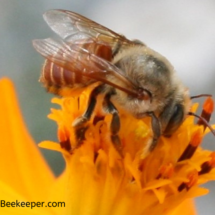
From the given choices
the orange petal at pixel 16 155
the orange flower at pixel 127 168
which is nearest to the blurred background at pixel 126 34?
the orange petal at pixel 16 155

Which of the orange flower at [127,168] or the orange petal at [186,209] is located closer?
the orange flower at [127,168]

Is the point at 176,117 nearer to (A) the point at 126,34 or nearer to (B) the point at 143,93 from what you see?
(B) the point at 143,93

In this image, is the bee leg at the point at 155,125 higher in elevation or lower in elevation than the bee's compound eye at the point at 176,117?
lower

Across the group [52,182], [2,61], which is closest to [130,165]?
[52,182]

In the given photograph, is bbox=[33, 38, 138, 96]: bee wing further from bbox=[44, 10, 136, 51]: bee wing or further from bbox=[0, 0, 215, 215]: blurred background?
bbox=[0, 0, 215, 215]: blurred background

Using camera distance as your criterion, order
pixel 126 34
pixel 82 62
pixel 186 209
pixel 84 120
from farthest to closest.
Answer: pixel 126 34
pixel 186 209
pixel 84 120
pixel 82 62

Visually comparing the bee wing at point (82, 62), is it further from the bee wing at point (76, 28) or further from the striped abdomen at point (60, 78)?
the bee wing at point (76, 28)

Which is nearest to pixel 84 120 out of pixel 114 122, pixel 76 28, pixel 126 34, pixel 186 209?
pixel 114 122
